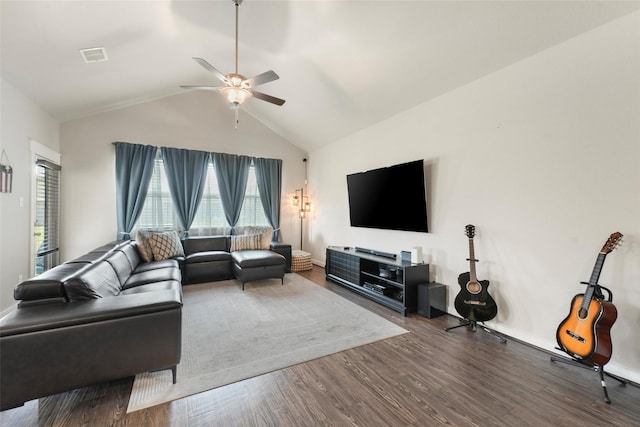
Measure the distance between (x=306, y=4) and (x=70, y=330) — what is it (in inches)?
136

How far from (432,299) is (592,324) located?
1.43m

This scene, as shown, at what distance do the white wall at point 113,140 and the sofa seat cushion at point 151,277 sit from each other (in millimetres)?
2226

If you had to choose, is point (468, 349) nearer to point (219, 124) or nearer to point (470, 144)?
point (470, 144)

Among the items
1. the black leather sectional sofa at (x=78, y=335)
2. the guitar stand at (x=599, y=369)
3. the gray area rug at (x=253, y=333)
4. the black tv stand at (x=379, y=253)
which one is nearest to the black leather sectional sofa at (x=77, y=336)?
the black leather sectional sofa at (x=78, y=335)

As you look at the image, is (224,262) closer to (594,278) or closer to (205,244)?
(205,244)

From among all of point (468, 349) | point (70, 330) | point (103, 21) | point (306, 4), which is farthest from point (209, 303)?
point (306, 4)

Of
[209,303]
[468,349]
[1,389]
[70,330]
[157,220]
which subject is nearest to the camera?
[1,389]

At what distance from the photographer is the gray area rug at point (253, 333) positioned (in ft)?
6.63

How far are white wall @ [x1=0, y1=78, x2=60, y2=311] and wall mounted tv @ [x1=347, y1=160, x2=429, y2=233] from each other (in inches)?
175

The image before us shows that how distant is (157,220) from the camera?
17.3 feet

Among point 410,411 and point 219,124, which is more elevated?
point 219,124

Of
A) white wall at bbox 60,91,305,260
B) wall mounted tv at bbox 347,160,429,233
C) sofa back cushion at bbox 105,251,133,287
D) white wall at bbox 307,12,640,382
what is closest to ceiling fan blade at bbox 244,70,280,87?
wall mounted tv at bbox 347,160,429,233

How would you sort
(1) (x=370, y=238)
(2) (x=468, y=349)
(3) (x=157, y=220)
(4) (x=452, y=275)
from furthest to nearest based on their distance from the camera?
(3) (x=157, y=220), (1) (x=370, y=238), (4) (x=452, y=275), (2) (x=468, y=349)

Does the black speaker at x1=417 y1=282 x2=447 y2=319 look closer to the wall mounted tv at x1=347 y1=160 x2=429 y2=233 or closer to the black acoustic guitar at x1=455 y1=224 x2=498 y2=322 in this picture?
the black acoustic guitar at x1=455 y1=224 x2=498 y2=322
